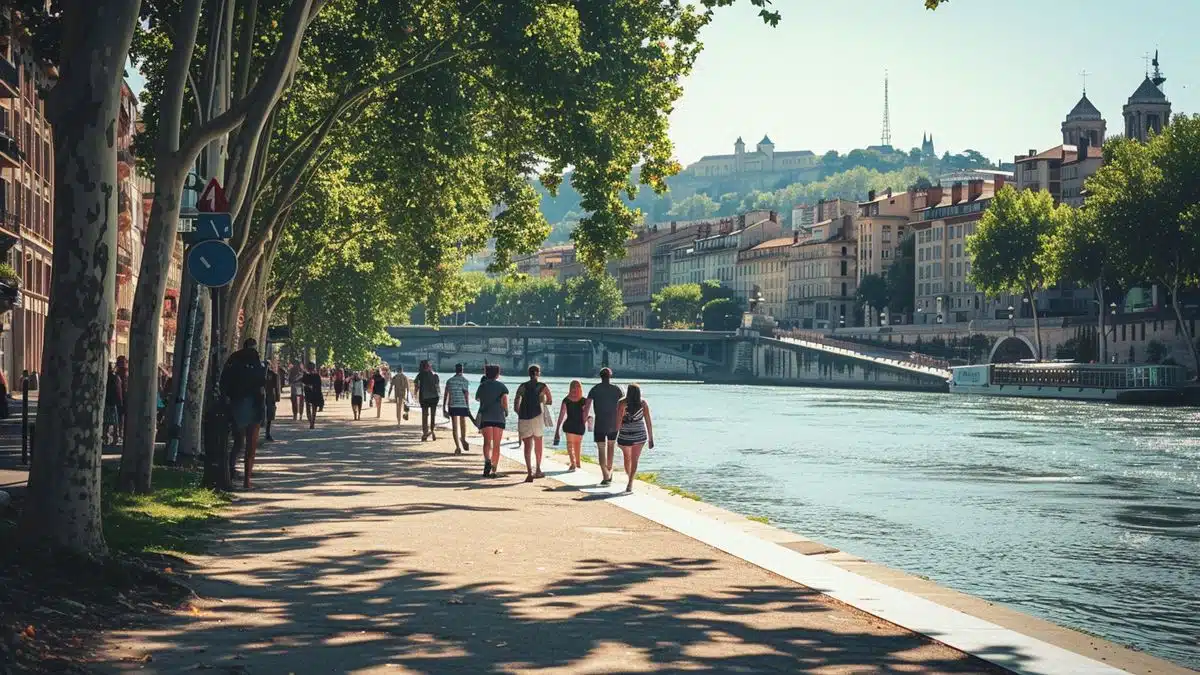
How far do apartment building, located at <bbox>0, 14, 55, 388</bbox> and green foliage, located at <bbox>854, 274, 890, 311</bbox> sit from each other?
393ft

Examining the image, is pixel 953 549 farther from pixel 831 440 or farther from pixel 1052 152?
pixel 1052 152

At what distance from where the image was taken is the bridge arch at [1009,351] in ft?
431

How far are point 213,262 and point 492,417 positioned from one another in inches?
344

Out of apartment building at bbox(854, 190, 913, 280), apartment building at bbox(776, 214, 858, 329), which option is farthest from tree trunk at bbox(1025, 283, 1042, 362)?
apartment building at bbox(776, 214, 858, 329)

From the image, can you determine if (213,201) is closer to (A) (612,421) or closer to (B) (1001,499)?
(A) (612,421)

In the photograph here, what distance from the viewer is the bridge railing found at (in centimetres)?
13000

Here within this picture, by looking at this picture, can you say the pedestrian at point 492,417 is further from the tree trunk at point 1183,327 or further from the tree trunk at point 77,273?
the tree trunk at point 1183,327

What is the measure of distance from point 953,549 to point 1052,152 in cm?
14486

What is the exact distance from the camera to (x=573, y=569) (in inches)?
514

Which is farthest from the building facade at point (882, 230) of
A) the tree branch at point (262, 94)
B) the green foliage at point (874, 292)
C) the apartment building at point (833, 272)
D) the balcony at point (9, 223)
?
the tree branch at point (262, 94)

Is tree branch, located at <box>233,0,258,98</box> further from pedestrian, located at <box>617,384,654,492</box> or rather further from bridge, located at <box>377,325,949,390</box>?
bridge, located at <box>377,325,949,390</box>

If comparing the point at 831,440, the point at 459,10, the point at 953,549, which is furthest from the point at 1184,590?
the point at 831,440

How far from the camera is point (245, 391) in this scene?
1978cm

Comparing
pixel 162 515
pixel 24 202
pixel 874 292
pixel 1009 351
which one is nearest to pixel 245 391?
pixel 162 515
